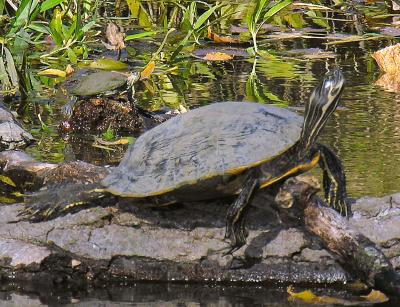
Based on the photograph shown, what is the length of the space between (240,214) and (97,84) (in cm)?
291

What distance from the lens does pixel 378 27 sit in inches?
425

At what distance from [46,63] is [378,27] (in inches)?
136

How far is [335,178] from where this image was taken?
4543 mm

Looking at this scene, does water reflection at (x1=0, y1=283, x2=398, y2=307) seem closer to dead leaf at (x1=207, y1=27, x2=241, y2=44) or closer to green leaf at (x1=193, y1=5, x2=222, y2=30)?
green leaf at (x1=193, y1=5, x2=222, y2=30)

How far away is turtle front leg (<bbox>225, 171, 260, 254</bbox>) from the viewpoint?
14.1ft

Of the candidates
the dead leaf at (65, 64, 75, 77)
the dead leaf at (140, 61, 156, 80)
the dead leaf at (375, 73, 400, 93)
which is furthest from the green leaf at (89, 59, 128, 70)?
the dead leaf at (375, 73, 400, 93)

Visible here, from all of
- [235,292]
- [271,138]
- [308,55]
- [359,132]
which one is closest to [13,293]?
[235,292]

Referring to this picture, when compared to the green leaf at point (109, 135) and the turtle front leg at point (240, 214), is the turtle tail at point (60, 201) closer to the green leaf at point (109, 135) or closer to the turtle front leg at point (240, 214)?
the turtle front leg at point (240, 214)

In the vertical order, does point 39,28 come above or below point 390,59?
above

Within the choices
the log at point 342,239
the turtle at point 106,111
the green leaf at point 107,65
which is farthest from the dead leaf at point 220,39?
the log at point 342,239

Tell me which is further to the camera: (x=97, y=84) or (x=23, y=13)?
(x=23, y=13)

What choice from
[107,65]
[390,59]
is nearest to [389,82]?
[390,59]

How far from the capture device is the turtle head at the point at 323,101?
4.38 metres

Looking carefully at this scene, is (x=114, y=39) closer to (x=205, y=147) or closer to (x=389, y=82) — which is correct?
(x=389, y=82)
